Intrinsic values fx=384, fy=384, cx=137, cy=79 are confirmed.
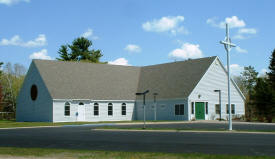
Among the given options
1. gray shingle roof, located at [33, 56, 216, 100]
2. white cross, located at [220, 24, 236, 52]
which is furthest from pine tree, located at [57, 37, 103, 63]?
white cross, located at [220, 24, 236, 52]

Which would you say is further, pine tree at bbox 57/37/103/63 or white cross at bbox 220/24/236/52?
pine tree at bbox 57/37/103/63

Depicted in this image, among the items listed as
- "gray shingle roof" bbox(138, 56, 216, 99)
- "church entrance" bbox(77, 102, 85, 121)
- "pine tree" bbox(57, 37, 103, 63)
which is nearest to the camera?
"gray shingle roof" bbox(138, 56, 216, 99)

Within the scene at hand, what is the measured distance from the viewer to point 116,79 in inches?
2172

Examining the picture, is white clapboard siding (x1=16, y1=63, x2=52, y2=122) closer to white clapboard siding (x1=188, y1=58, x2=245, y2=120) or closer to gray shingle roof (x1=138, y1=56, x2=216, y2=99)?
gray shingle roof (x1=138, y1=56, x2=216, y2=99)

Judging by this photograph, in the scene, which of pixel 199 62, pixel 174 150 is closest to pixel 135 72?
pixel 199 62

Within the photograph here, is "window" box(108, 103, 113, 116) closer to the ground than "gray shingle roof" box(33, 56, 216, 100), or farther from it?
closer to the ground

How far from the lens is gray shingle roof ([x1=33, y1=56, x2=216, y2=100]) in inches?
1900

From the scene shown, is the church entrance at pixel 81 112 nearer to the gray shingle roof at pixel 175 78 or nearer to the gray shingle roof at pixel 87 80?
the gray shingle roof at pixel 87 80

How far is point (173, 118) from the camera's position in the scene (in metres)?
48.0

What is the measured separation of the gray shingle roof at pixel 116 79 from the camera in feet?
158

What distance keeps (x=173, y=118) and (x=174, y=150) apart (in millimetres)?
32938

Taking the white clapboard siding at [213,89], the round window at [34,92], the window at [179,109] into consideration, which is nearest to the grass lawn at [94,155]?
the white clapboard siding at [213,89]

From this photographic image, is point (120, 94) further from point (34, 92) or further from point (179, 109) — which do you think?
point (34, 92)

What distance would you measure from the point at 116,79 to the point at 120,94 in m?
3.64
